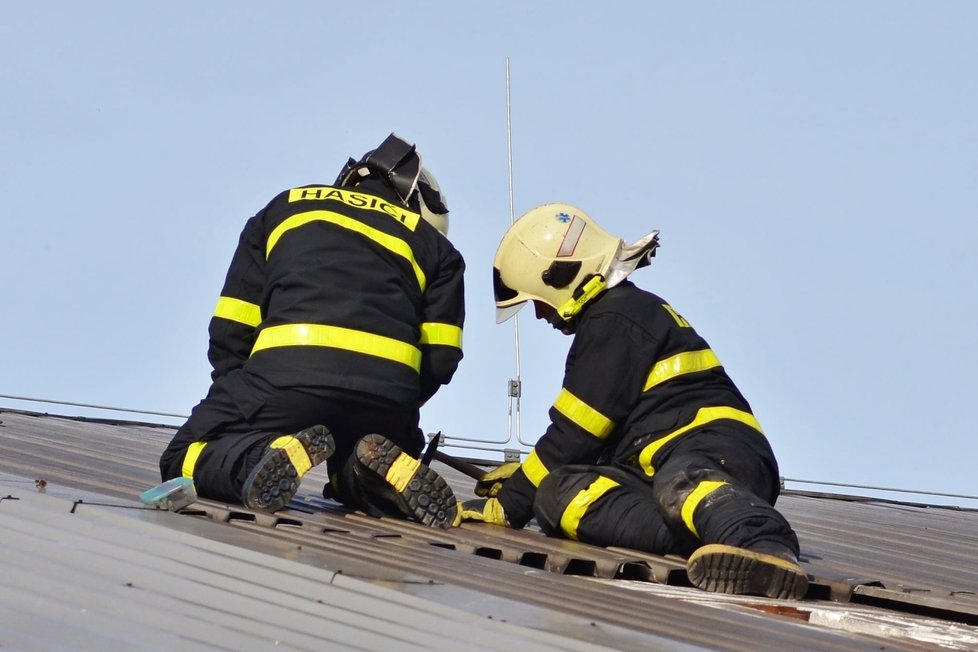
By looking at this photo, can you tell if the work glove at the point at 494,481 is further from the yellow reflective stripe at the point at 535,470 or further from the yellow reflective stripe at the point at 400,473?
the yellow reflective stripe at the point at 400,473

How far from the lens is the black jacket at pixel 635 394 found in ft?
15.1

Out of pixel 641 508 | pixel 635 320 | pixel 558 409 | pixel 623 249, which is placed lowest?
pixel 641 508

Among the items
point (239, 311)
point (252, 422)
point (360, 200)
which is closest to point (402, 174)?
point (360, 200)

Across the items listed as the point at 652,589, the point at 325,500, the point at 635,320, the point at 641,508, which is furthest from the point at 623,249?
the point at 652,589

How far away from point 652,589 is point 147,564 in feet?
4.30

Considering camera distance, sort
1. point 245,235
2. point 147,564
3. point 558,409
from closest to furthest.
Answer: point 147,564, point 558,409, point 245,235

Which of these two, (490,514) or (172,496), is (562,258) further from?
(172,496)

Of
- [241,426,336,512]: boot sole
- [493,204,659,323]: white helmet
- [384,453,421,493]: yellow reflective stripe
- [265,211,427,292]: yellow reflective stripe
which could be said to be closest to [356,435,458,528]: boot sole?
[384,453,421,493]: yellow reflective stripe

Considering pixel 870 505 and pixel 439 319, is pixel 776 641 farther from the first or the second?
pixel 870 505

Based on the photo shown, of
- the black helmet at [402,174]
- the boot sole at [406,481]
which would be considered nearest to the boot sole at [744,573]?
the boot sole at [406,481]

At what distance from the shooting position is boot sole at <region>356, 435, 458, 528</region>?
14.8 ft

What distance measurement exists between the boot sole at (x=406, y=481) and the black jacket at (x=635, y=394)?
382 mm

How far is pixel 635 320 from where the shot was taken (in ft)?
15.4

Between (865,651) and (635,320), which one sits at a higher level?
(635,320)
